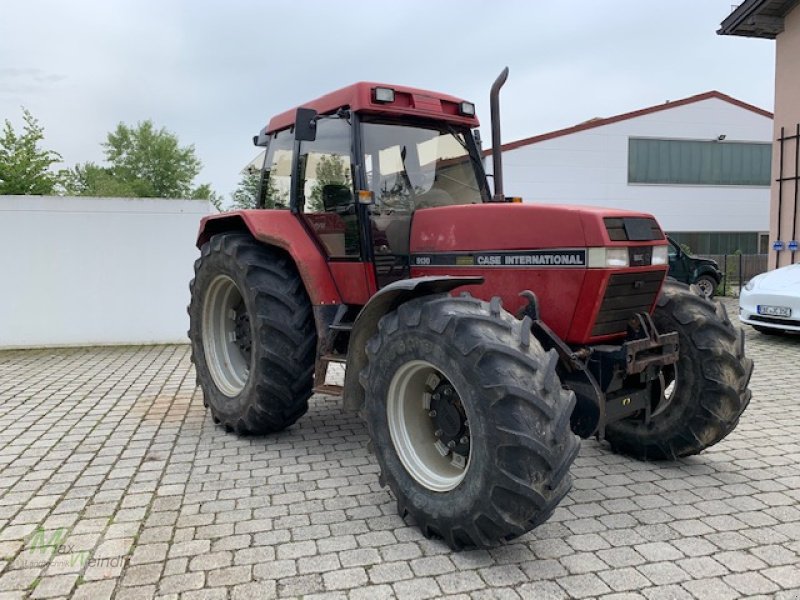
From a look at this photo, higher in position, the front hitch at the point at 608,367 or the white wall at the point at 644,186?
the white wall at the point at 644,186

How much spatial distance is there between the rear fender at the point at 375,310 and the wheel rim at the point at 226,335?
1.84m

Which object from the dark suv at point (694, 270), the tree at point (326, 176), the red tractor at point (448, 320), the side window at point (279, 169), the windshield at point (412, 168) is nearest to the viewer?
the red tractor at point (448, 320)

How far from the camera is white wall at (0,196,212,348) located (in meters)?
9.23

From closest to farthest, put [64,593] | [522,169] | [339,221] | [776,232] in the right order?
[64,593], [339,221], [776,232], [522,169]

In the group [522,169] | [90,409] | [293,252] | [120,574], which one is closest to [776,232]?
[522,169]

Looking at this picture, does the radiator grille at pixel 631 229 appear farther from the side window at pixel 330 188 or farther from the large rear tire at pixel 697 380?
the side window at pixel 330 188

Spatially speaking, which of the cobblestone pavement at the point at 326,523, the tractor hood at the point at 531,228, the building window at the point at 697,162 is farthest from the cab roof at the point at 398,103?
the building window at the point at 697,162

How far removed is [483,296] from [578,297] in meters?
0.61

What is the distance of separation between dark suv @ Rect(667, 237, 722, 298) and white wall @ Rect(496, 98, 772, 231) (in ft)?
25.6

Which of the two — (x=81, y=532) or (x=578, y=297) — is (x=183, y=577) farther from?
(x=578, y=297)

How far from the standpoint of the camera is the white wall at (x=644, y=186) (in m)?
23.3

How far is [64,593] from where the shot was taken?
2.78 m

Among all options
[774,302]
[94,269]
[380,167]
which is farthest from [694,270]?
[380,167]

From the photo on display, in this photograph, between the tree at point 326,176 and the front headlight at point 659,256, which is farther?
the tree at point 326,176
